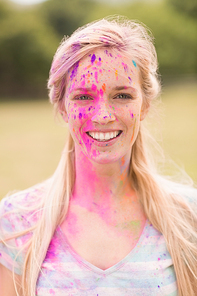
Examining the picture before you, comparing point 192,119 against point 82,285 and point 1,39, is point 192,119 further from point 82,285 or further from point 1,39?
point 82,285

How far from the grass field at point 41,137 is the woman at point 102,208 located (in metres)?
5.88

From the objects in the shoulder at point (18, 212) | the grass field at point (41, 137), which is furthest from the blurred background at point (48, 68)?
the shoulder at point (18, 212)

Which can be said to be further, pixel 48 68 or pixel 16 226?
pixel 48 68

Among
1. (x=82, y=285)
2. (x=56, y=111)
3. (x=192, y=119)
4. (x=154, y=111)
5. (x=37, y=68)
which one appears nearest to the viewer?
(x=82, y=285)

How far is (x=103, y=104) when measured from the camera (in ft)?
6.03

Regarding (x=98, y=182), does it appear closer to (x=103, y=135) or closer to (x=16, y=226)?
(x=103, y=135)

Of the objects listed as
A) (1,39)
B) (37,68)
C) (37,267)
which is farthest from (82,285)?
(1,39)

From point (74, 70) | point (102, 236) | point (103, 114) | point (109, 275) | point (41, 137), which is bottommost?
point (109, 275)

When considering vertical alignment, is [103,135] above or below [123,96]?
below

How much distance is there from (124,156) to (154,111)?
0.52m

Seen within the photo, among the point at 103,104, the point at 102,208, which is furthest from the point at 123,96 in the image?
the point at 102,208

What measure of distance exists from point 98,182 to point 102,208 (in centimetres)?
16

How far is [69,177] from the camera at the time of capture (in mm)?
2123

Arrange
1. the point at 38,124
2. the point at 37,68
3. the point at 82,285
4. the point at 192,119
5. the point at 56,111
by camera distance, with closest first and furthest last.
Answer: the point at 82,285, the point at 56,111, the point at 38,124, the point at 192,119, the point at 37,68
